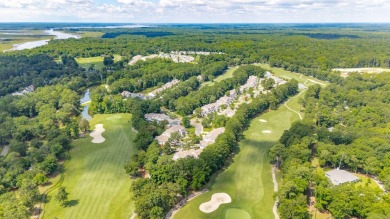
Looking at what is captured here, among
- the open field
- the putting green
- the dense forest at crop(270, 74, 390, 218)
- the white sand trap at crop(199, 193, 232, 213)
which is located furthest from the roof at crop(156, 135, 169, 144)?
the open field

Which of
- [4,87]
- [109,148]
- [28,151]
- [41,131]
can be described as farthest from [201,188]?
[4,87]

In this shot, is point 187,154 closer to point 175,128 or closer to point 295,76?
point 175,128

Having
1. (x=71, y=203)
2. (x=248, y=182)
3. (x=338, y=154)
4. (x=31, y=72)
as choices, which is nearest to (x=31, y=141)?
(x=71, y=203)

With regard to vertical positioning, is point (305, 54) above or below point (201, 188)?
above

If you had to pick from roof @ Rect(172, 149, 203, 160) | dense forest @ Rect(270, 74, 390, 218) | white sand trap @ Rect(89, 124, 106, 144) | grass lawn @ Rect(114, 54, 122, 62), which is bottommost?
white sand trap @ Rect(89, 124, 106, 144)

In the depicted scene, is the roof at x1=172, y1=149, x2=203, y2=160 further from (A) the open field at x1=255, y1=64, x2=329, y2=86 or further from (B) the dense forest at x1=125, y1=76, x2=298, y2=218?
(A) the open field at x1=255, y1=64, x2=329, y2=86

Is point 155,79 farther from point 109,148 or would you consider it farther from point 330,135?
point 330,135
